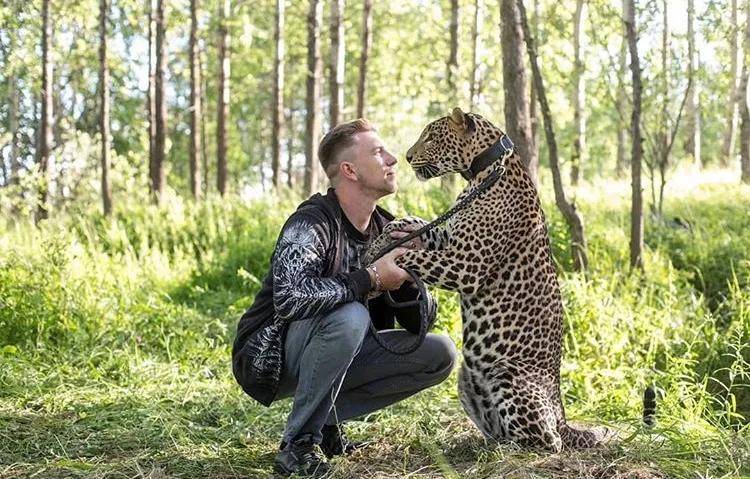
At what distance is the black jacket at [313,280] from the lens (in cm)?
367

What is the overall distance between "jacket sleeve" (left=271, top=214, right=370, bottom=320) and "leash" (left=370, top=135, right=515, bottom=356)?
8.5 inches

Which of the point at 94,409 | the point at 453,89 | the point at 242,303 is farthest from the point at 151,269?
the point at 453,89

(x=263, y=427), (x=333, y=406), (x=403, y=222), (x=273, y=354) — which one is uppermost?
(x=403, y=222)

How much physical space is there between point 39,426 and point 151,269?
4904mm

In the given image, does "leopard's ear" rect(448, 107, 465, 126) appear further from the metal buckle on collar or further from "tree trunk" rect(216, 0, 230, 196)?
"tree trunk" rect(216, 0, 230, 196)

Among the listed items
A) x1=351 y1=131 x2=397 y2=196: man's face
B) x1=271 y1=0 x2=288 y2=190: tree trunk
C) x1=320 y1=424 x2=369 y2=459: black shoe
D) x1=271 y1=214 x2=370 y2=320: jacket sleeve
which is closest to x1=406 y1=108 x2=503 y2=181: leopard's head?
x1=351 y1=131 x2=397 y2=196: man's face

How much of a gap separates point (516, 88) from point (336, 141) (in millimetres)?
4027

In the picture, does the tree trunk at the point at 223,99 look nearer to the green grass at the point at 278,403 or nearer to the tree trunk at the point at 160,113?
the tree trunk at the point at 160,113

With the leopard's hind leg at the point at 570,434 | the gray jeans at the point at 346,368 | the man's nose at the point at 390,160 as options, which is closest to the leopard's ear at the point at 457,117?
the man's nose at the point at 390,160

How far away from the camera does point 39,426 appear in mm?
4562

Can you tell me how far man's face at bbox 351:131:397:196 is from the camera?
3.99 meters

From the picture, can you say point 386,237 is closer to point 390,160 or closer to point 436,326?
point 390,160

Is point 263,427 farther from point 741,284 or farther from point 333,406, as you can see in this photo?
point 741,284

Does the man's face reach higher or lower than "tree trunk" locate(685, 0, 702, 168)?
lower
